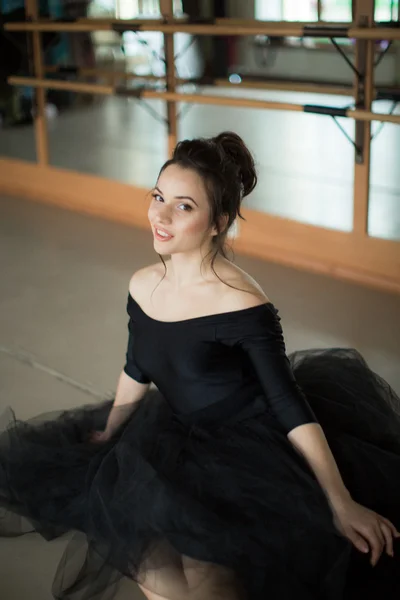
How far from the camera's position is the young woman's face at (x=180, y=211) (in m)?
1.38

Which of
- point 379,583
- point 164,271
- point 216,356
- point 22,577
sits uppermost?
point 164,271

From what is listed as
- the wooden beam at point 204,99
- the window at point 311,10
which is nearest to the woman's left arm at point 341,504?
the wooden beam at point 204,99

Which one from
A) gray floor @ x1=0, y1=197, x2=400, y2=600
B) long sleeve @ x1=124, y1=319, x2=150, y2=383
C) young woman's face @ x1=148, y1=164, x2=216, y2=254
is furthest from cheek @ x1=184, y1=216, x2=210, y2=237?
gray floor @ x1=0, y1=197, x2=400, y2=600

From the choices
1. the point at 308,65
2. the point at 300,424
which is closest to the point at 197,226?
the point at 300,424

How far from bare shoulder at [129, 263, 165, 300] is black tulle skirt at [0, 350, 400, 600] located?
0.22 meters

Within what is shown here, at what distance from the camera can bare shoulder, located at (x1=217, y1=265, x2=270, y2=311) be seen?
4.55 feet

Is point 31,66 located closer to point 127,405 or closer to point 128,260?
point 128,260

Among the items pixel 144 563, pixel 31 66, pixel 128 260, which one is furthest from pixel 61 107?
pixel 144 563

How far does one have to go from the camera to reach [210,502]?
1310 mm

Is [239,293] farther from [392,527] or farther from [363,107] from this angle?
[363,107]

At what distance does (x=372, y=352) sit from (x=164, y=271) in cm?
112

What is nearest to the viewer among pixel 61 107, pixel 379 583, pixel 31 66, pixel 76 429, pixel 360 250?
pixel 379 583

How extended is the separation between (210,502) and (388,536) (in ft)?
0.90

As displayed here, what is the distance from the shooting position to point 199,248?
4.70 feet
